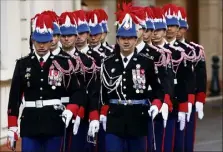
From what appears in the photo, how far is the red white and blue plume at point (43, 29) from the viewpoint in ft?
24.7

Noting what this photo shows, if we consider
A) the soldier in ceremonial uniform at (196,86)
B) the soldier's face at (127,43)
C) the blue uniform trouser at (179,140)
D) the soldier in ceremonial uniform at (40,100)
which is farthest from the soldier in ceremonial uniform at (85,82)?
the soldier in ceremonial uniform at (196,86)

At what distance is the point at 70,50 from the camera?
8.61 meters

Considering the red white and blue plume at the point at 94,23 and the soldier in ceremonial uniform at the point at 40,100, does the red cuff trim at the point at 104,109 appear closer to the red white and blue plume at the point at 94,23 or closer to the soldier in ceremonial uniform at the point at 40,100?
the soldier in ceremonial uniform at the point at 40,100

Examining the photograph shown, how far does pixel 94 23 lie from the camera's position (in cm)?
964

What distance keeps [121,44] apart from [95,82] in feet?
3.02

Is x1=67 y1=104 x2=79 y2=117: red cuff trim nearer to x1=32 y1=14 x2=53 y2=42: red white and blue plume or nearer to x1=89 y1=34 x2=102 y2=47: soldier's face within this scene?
x1=32 y1=14 x2=53 y2=42: red white and blue plume

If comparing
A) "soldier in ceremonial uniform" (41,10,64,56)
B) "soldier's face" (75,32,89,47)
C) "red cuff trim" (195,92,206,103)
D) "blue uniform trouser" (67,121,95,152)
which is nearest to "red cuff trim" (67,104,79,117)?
"blue uniform trouser" (67,121,95,152)

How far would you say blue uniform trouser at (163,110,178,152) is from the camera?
9258 mm

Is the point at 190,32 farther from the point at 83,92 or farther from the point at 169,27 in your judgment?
the point at 83,92

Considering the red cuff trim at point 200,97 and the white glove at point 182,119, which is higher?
the red cuff trim at point 200,97

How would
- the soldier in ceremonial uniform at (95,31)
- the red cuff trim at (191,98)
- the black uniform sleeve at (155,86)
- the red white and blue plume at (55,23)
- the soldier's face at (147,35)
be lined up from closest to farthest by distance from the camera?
1. the black uniform sleeve at (155,86)
2. the red white and blue plume at (55,23)
3. the soldier's face at (147,35)
4. the soldier in ceremonial uniform at (95,31)
5. the red cuff trim at (191,98)

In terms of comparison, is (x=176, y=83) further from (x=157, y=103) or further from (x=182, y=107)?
(x=157, y=103)

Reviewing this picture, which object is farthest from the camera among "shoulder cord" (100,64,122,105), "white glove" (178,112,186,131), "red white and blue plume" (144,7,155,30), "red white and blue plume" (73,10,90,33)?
"white glove" (178,112,186,131)

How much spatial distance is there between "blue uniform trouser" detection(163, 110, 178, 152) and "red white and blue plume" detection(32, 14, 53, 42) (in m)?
2.31
